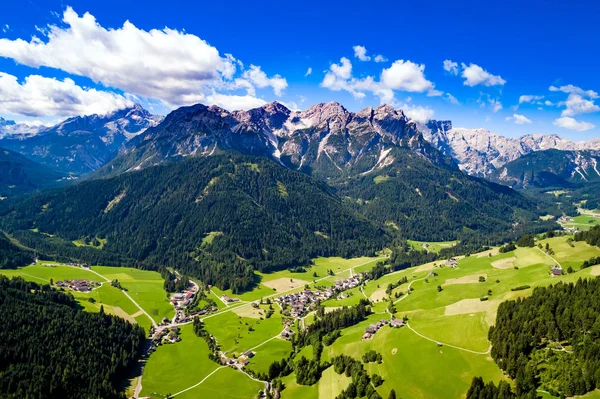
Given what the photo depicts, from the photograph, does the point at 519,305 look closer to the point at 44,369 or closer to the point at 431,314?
the point at 431,314

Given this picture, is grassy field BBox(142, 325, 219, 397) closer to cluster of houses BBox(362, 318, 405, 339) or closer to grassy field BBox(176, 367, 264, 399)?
grassy field BBox(176, 367, 264, 399)

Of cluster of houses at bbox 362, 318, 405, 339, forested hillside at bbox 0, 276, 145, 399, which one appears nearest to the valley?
cluster of houses at bbox 362, 318, 405, 339

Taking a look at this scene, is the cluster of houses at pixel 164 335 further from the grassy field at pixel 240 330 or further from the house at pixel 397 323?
the house at pixel 397 323

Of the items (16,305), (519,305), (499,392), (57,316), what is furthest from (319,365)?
(16,305)

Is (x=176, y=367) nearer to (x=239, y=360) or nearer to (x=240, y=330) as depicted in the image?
(x=239, y=360)

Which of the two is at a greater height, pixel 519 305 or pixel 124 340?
pixel 519 305

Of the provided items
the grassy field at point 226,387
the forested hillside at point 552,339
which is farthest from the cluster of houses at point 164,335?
the forested hillside at point 552,339
